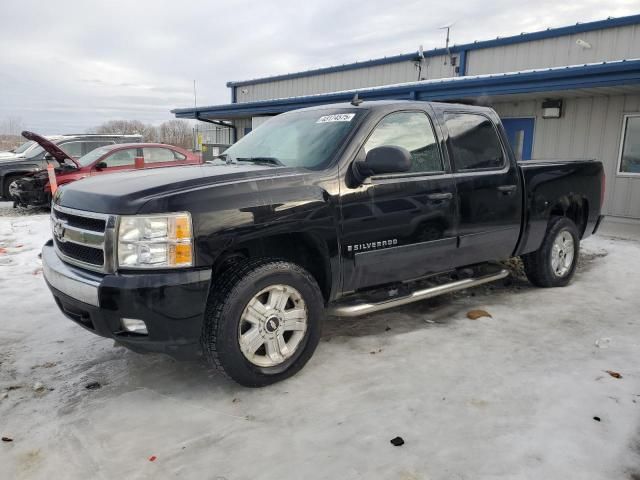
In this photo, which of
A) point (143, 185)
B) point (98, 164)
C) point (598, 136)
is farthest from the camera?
point (598, 136)

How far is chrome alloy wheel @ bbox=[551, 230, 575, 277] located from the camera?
5.57m

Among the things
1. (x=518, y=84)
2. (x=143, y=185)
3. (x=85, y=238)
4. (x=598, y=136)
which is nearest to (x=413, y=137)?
(x=143, y=185)

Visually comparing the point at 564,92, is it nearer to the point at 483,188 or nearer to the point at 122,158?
the point at 483,188

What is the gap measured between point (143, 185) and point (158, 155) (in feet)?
29.4

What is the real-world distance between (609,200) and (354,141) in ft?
31.3

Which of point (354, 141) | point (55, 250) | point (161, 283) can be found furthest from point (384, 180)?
point (55, 250)

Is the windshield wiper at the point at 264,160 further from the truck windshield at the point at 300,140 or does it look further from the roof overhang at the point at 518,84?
the roof overhang at the point at 518,84

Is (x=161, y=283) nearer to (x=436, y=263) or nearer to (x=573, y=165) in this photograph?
(x=436, y=263)

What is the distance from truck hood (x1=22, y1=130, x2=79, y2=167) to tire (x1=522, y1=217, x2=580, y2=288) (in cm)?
885

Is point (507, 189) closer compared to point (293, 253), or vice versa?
point (293, 253)

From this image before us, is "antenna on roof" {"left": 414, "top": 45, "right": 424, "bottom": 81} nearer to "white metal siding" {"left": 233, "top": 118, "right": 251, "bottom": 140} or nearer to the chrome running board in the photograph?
"white metal siding" {"left": 233, "top": 118, "right": 251, "bottom": 140}

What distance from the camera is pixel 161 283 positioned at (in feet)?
9.38

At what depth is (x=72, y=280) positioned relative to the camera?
10.2 feet

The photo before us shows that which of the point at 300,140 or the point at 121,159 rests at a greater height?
the point at 300,140
